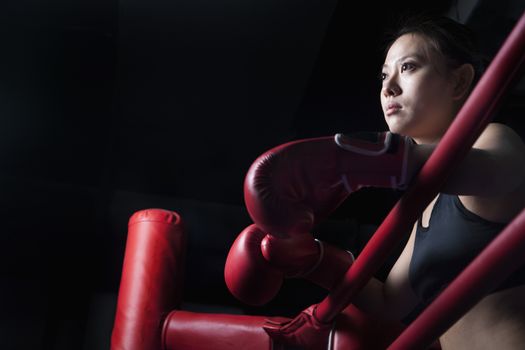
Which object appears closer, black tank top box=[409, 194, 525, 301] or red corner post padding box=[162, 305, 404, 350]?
black tank top box=[409, 194, 525, 301]

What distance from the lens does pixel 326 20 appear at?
1901 mm

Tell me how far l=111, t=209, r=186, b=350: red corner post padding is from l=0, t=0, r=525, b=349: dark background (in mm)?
596

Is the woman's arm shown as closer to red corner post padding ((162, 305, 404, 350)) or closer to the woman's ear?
the woman's ear

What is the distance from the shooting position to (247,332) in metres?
1.08

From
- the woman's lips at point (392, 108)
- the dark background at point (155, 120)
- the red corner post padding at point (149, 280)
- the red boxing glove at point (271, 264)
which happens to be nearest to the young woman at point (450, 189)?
the woman's lips at point (392, 108)

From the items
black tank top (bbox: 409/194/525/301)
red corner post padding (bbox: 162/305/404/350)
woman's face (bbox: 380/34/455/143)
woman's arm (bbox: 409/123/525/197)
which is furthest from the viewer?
red corner post padding (bbox: 162/305/404/350)

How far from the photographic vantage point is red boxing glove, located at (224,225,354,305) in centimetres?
87

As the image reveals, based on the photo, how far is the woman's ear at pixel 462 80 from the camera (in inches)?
33.2

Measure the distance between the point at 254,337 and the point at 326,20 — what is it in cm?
123

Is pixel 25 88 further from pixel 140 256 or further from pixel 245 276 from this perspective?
pixel 245 276

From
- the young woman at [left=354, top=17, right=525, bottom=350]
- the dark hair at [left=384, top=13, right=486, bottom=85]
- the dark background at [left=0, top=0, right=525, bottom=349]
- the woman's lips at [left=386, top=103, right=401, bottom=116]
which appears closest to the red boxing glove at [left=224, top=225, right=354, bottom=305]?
the young woman at [left=354, top=17, right=525, bottom=350]

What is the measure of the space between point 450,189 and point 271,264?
1.24ft

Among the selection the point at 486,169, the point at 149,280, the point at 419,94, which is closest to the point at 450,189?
the point at 486,169

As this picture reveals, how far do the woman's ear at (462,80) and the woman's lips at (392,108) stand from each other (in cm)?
10
